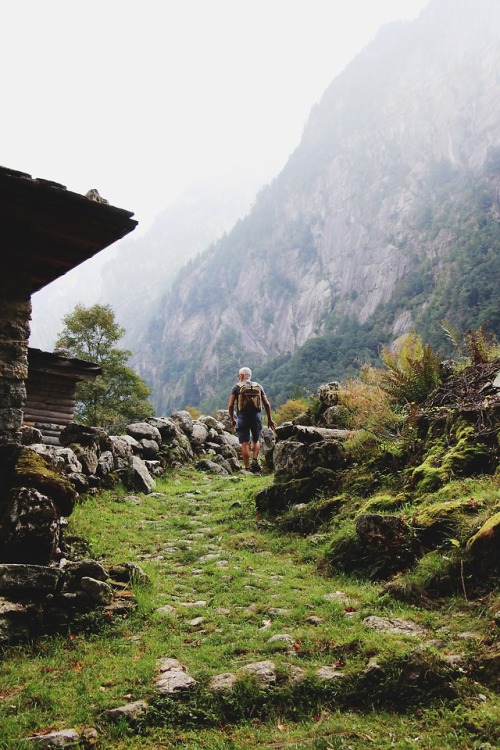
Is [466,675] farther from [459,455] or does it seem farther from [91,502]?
[91,502]

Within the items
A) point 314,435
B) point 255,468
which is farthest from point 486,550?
point 255,468

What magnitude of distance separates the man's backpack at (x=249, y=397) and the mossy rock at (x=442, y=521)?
6372 millimetres

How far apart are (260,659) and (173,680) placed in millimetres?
630

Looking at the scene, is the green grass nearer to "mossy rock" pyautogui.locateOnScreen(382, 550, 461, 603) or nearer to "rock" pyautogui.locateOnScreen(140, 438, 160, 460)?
"mossy rock" pyautogui.locateOnScreen(382, 550, 461, 603)

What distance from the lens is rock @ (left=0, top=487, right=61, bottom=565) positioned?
14.8 feet

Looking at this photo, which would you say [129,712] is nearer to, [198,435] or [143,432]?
[143,432]

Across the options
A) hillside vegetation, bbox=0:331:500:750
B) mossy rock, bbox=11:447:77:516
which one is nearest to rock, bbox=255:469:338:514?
hillside vegetation, bbox=0:331:500:750

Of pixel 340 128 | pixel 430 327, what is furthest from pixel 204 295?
pixel 430 327

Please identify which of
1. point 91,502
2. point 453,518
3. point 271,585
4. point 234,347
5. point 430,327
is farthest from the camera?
point 234,347

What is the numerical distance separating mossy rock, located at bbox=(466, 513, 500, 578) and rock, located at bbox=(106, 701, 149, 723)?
8.86ft

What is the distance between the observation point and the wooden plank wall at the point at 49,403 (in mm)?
15781

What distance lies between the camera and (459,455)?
5871mm

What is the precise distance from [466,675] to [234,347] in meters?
158

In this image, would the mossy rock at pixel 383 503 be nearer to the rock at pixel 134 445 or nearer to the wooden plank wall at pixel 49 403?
the rock at pixel 134 445
